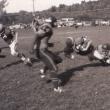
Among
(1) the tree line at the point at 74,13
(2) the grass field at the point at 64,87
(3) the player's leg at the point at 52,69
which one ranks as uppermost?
(3) the player's leg at the point at 52,69

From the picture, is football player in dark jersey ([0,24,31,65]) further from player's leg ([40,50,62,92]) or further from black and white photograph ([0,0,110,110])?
player's leg ([40,50,62,92])

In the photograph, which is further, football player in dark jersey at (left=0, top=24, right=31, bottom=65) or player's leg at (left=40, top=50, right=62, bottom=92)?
football player in dark jersey at (left=0, top=24, right=31, bottom=65)

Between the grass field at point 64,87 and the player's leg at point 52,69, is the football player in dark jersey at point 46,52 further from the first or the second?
the grass field at point 64,87

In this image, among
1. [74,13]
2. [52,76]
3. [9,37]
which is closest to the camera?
[52,76]

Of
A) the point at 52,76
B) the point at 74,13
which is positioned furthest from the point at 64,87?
the point at 74,13

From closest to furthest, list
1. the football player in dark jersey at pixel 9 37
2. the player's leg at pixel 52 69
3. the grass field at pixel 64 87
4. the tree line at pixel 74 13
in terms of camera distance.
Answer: the grass field at pixel 64 87 → the player's leg at pixel 52 69 → the football player in dark jersey at pixel 9 37 → the tree line at pixel 74 13

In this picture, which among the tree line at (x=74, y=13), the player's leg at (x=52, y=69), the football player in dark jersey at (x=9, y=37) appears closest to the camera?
the player's leg at (x=52, y=69)

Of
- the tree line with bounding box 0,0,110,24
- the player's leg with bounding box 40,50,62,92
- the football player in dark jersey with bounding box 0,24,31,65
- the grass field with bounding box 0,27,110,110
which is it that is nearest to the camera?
the grass field with bounding box 0,27,110,110

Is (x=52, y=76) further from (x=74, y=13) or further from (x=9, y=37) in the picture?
(x=74, y=13)

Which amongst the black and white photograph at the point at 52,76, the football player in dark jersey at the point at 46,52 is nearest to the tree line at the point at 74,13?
the black and white photograph at the point at 52,76

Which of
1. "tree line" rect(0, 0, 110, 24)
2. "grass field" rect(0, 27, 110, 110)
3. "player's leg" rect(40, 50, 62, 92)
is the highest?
"player's leg" rect(40, 50, 62, 92)

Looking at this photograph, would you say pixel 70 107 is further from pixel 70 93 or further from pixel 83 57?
pixel 83 57

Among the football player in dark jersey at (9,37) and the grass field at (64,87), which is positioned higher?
the football player in dark jersey at (9,37)

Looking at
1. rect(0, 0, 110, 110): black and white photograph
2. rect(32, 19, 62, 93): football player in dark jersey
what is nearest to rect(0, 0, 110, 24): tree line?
rect(0, 0, 110, 110): black and white photograph
